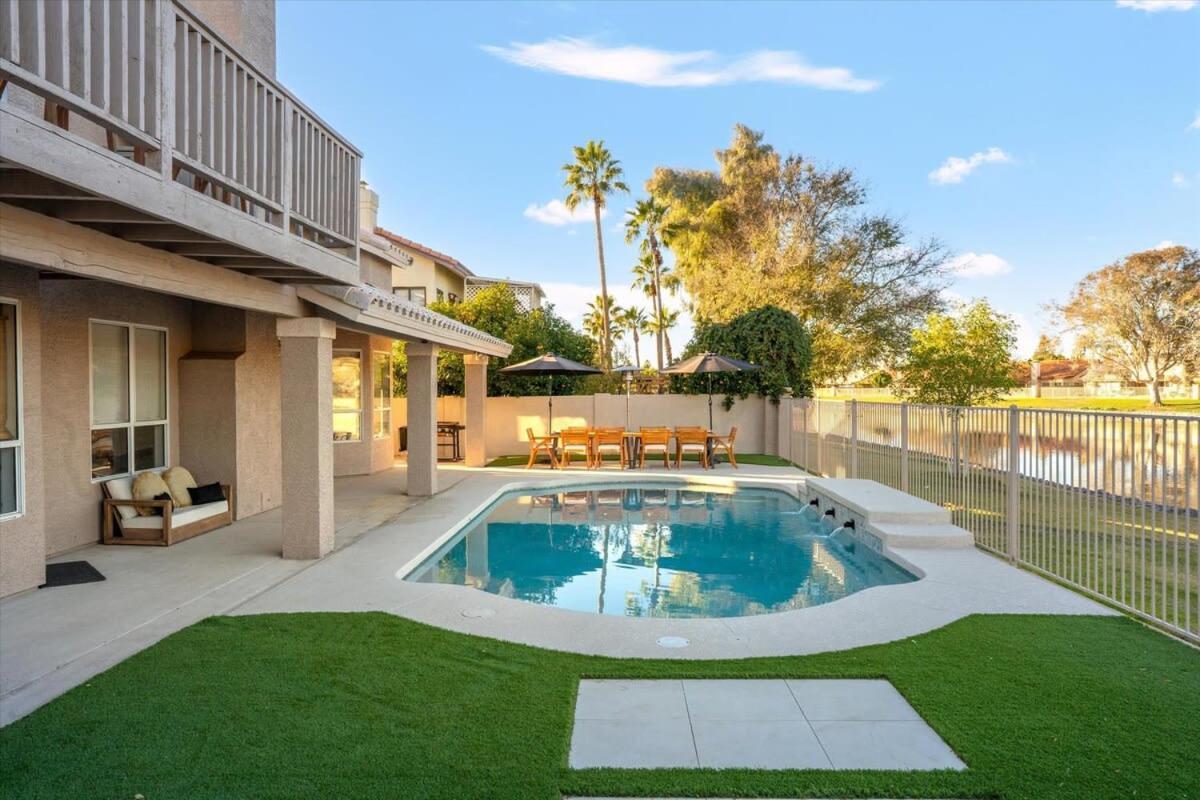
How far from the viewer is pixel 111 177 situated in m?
3.70

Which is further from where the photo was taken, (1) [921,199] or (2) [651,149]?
(2) [651,149]

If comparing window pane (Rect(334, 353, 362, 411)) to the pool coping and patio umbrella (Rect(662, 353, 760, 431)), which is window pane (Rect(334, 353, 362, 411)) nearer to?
patio umbrella (Rect(662, 353, 760, 431))

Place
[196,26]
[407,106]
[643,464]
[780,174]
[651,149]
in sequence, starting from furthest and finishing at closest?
[651,149] → [780,174] → [407,106] → [643,464] → [196,26]

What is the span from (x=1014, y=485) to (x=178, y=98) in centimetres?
806

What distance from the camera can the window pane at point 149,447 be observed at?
29.6ft

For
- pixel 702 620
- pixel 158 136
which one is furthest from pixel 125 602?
pixel 702 620

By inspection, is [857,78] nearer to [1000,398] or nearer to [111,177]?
[1000,398]

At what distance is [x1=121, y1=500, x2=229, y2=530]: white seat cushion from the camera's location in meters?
8.36

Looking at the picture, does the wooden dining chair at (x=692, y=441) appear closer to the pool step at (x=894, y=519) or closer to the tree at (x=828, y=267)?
the pool step at (x=894, y=519)

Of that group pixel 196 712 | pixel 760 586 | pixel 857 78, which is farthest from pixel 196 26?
pixel 857 78

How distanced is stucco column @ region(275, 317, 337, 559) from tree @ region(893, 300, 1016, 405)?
39.7 feet

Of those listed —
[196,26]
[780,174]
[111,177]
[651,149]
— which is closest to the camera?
[111,177]

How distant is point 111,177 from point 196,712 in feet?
9.61

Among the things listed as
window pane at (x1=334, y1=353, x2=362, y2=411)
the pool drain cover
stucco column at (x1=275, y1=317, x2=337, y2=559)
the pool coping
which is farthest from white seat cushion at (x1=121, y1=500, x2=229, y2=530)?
window pane at (x1=334, y1=353, x2=362, y2=411)
